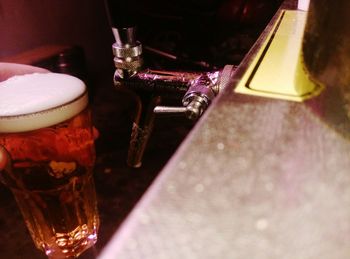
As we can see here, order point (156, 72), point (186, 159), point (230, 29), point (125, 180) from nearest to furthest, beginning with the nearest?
point (186, 159), point (156, 72), point (125, 180), point (230, 29)

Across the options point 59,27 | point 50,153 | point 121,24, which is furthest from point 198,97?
point 59,27

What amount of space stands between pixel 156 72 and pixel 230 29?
120 inches

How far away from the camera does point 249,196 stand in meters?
0.35

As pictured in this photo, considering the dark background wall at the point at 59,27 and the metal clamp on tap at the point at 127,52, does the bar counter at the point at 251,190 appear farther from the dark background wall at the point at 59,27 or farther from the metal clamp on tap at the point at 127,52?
the dark background wall at the point at 59,27

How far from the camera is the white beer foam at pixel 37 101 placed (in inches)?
45.6

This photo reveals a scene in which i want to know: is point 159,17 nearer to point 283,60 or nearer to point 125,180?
point 125,180

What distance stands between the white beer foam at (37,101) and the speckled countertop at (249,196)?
0.86 m

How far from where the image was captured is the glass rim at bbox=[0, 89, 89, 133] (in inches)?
45.1

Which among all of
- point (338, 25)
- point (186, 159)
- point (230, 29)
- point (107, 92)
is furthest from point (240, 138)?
point (107, 92)

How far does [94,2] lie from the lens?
16.2 feet

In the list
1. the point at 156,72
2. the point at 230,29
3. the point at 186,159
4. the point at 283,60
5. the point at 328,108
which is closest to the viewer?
the point at 186,159

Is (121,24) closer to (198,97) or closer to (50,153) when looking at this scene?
(198,97)

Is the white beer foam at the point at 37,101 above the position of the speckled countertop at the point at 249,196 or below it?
below

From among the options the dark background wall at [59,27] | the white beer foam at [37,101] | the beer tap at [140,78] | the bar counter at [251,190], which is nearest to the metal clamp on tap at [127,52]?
the beer tap at [140,78]
